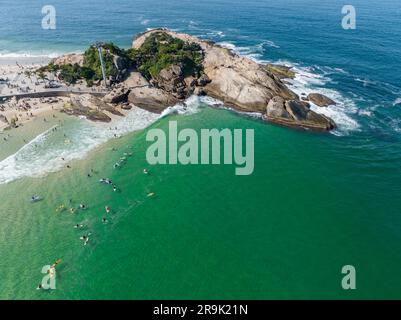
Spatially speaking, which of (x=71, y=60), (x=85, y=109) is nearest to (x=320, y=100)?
(x=85, y=109)

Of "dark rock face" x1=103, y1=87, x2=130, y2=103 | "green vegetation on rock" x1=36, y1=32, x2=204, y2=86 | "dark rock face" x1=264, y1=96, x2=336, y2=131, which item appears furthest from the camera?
"green vegetation on rock" x1=36, y1=32, x2=204, y2=86

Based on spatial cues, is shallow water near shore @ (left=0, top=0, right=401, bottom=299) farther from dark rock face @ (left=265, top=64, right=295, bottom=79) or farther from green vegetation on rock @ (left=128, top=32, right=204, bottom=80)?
green vegetation on rock @ (left=128, top=32, right=204, bottom=80)

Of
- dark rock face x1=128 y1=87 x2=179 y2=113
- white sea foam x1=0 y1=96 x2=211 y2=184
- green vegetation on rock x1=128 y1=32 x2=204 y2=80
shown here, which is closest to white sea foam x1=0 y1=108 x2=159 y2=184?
white sea foam x1=0 y1=96 x2=211 y2=184

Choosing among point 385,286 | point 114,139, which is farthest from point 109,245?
point 385,286

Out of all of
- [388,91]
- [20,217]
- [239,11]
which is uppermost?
[239,11]

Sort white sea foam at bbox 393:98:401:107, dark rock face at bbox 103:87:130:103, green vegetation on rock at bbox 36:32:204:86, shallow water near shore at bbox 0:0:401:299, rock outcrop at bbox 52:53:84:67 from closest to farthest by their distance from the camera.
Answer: shallow water near shore at bbox 0:0:401:299
dark rock face at bbox 103:87:130:103
white sea foam at bbox 393:98:401:107
green vegetation on rock at bbox 36:32:204:86
rock outcrop at bbox 52:53:84:67

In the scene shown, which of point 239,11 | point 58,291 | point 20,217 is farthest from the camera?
point 239,11

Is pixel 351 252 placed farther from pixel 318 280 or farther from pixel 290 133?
pixel 290 133

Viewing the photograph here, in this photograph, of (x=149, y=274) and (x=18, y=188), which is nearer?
(x=149, y=274)
